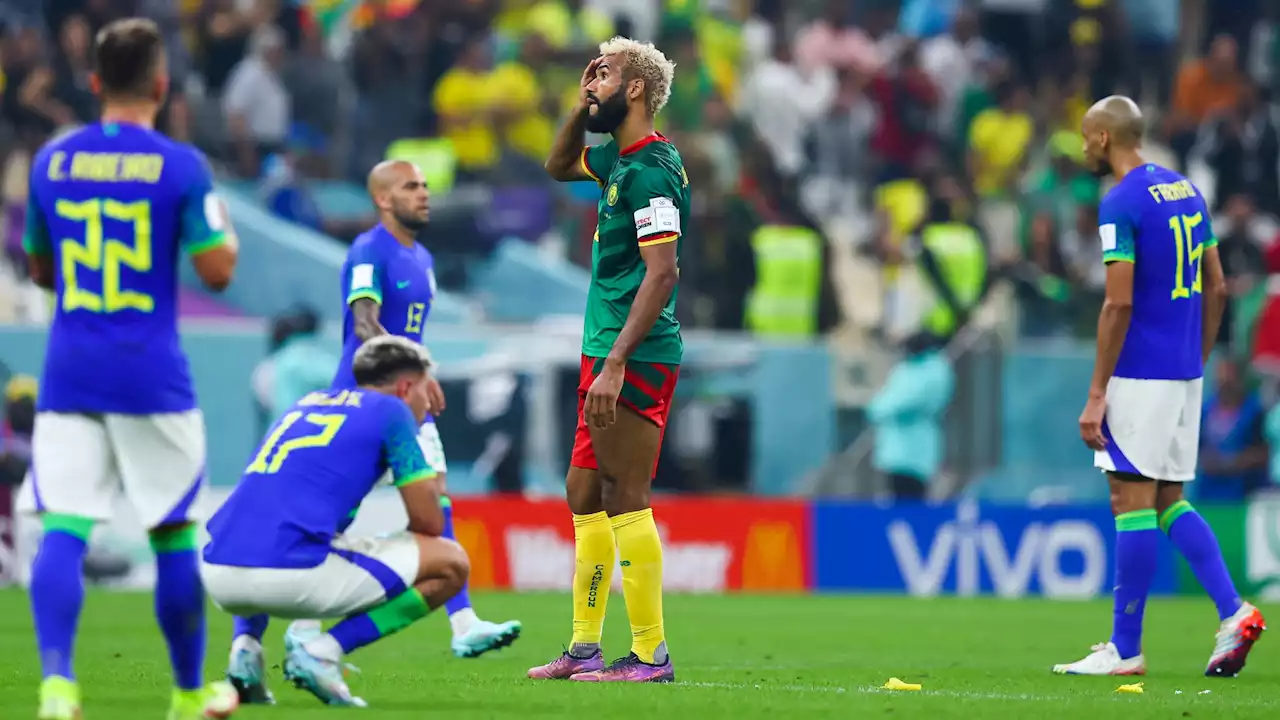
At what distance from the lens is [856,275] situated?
63.3 ft

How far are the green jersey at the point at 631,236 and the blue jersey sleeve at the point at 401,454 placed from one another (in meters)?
1.35

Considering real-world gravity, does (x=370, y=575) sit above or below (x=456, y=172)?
below

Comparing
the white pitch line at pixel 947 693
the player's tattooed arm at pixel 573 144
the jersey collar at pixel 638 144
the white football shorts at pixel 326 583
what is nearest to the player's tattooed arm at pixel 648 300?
the jersey collar at pixel 638 144

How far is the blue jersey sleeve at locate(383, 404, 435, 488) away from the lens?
680cm

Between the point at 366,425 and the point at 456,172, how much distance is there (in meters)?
13.8

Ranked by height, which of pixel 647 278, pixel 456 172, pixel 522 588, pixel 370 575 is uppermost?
pixel 456 172

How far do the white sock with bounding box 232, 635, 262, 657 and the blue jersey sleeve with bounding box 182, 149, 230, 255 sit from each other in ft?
5.23

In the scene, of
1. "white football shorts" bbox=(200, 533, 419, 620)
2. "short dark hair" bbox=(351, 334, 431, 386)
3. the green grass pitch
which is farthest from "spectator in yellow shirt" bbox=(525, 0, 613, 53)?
"white football shorts" bbox=(200, 533, 419, 620)

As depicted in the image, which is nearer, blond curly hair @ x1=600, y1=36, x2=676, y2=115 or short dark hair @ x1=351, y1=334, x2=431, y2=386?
short dark hair @ x1=351, y1=334, x2=431, y2=386

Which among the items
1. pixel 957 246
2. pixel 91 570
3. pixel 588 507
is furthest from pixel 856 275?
pixel 588 507

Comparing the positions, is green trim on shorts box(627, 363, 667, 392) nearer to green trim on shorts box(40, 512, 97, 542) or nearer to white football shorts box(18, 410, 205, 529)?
white football shorts box(18, 410, 205, 529)

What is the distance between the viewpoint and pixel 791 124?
2230cm

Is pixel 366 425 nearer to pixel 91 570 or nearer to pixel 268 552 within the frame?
pixel 268 552

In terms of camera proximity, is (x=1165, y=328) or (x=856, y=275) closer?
(x=1165, y=328)
